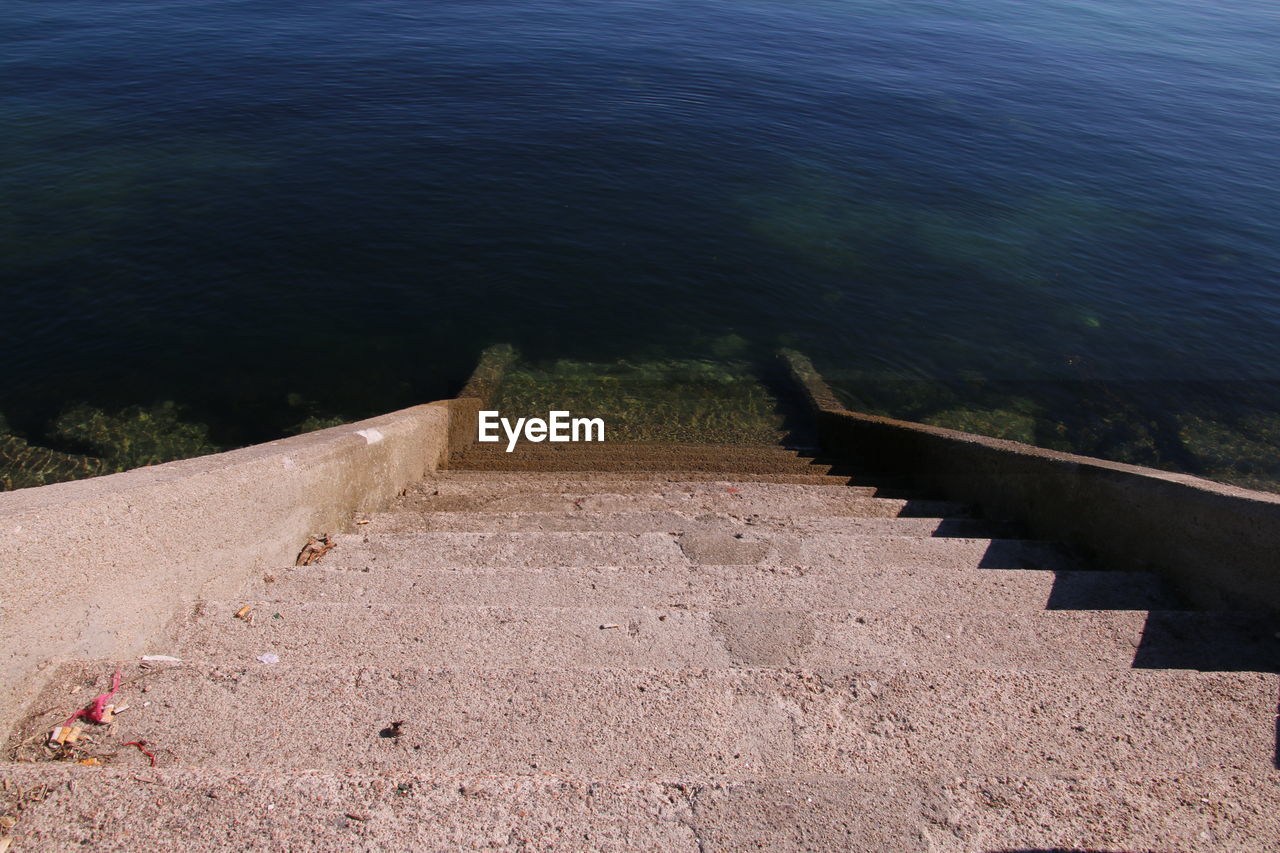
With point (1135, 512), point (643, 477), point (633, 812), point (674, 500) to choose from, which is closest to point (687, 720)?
point (633, 812)

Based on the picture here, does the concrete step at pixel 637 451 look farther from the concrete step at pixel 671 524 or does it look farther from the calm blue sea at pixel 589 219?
the concrete step at pixel 671 524

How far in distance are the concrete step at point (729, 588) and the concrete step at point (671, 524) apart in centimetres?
106

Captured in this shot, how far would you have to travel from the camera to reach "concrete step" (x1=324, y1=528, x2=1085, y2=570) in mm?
4719

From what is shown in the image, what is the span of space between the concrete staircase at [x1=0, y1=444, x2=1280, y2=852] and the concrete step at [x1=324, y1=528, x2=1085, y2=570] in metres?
0.04

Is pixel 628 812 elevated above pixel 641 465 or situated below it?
above

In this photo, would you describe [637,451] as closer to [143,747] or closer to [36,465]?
[143,747]

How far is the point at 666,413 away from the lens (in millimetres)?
11492

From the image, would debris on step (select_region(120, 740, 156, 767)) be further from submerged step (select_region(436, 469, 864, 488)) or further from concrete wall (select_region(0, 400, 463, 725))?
submerged step (select_region(436, 469, 864, 488))

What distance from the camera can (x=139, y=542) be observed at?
3.62 metres

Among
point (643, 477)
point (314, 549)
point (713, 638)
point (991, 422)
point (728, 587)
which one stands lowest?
point (991, 422)

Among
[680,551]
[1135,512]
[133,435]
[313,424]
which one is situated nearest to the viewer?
[1135,512]
